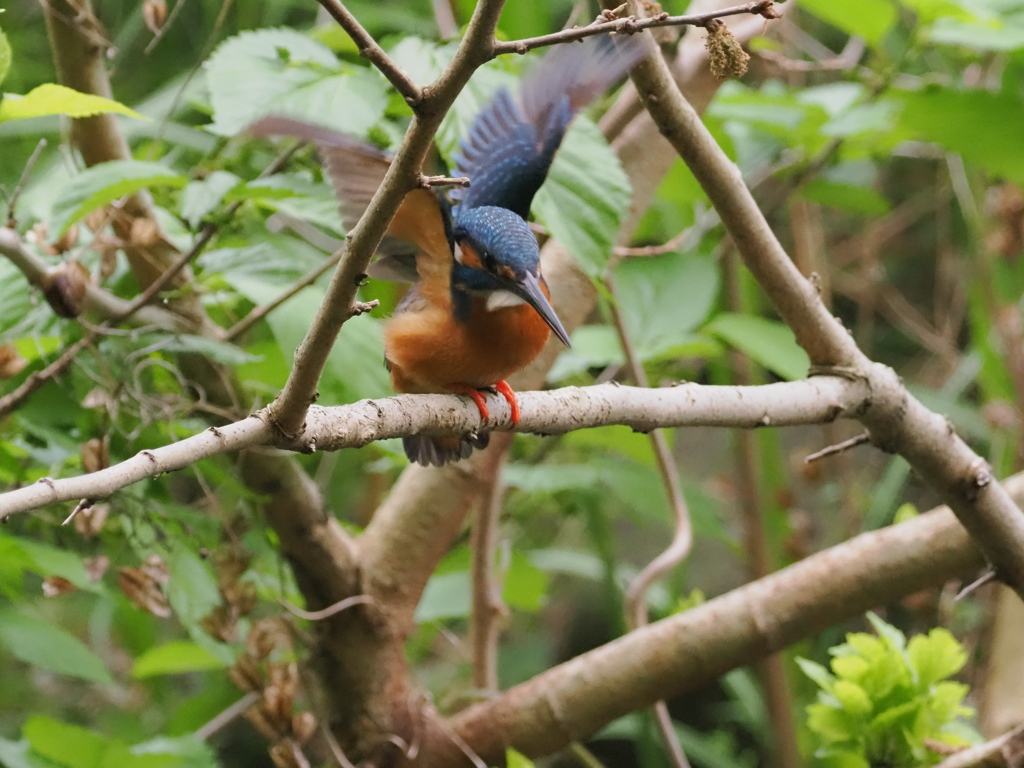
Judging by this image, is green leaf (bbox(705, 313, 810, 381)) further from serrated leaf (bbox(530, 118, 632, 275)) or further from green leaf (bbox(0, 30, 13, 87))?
green leaf (bbox(0, 30, 13, 87))

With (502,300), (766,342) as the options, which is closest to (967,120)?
(766,342)

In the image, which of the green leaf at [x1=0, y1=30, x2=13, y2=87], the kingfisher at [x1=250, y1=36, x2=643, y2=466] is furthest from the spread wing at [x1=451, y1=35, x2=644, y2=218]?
the green leaf at [x1=0, y1=30, x2=13, y2=87]

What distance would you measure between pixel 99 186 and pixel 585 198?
51 cm

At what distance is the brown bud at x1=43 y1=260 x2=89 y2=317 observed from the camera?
3.38 feet

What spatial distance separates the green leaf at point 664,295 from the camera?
Answer: 166 centimetres

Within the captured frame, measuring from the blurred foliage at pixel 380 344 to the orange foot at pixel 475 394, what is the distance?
0.08 m

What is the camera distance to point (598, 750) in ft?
9.53

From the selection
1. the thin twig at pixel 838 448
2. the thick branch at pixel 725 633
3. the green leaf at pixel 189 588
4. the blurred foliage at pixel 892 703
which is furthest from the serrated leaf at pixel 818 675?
the green leaf at pixel 189 588

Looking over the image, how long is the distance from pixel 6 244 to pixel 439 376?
461mm

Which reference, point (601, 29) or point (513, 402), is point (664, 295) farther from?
point (601, 29)

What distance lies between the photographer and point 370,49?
53 cm

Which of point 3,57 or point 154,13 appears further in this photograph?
point 154,13

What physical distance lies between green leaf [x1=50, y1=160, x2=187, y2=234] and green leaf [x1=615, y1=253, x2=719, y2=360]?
2.79 ft

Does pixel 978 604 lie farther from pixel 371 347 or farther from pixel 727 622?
pixel 371 347
